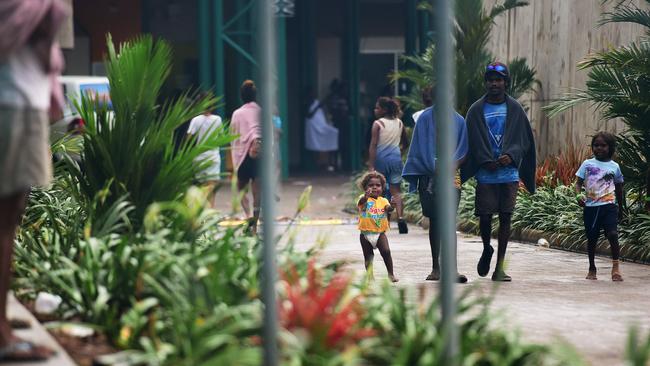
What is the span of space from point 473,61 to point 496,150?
7.03 m

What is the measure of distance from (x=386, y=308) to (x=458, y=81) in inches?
456

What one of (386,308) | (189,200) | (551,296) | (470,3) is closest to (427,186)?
Result: (551,296)

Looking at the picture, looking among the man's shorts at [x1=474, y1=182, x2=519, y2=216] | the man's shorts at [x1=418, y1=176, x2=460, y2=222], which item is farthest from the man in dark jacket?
the man's shorts at [x1=418, y1=176, x2=460, y2=222]

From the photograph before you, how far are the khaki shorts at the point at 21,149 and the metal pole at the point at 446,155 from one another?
1735mm

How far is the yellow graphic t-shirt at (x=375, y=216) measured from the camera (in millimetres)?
11711

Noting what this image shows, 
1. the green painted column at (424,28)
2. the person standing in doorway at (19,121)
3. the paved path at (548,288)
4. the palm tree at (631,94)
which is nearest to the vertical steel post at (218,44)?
the green painted column at (424,28)

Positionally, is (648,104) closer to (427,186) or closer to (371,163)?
(427,186)

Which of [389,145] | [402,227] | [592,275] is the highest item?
[389,145]

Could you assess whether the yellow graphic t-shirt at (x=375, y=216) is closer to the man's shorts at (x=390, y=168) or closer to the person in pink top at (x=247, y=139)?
the person in pink top at (x=247, y=139)

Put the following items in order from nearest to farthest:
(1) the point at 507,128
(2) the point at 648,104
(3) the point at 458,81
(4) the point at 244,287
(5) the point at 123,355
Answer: (5) the point at 123,355 < (4) the point at 244,287 < (1) the point at 507,128 < (2) the point at 648,104 < (3) the point at 458,81

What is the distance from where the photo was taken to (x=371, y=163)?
1670 centimetres

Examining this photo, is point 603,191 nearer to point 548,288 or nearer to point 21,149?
point 548,288

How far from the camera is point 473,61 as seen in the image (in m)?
18.8

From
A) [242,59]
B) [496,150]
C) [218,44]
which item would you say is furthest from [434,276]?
[242,59]
